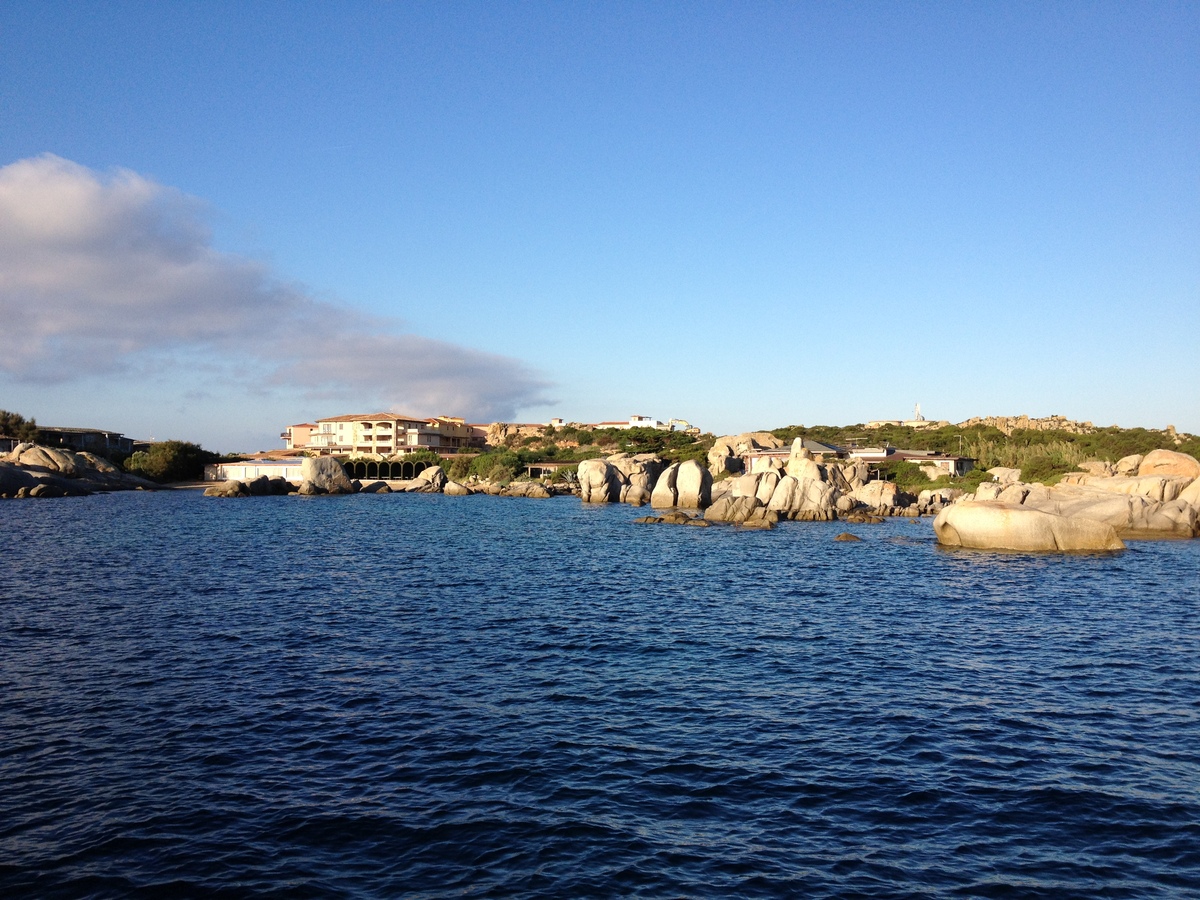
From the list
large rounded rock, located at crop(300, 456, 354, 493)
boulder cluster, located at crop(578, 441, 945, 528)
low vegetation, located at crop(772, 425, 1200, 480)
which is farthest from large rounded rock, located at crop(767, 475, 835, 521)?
large rounded rock, located at crop(300, 456, 354, 493)

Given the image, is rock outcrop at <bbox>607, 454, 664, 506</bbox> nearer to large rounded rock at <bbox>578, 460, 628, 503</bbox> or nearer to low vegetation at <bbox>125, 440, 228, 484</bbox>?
large rounded rock at <bbox>578, 460, 628, 503</bbox>

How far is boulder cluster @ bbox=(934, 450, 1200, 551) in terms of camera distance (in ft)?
151

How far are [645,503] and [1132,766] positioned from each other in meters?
81.1

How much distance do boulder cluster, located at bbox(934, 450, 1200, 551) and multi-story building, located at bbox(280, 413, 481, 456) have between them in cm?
10964

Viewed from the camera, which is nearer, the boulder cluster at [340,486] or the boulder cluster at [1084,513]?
the boulder cluster at [1084,513]

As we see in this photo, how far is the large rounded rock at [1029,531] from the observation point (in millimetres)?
45719

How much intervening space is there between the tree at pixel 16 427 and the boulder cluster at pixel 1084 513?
122242 millimetres

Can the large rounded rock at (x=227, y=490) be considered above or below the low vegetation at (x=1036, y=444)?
below

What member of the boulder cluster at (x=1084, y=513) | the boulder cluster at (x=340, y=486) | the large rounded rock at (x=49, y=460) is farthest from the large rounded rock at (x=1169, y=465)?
the large rounded rock at (x=49, y=460)

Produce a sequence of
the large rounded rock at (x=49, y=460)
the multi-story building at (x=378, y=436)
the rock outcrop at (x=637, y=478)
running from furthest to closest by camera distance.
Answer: the multi-story building at (x=378, y=436) < the large rounded rock at (x=49, y=460) < the rock outcrop at (x=637, y=478)

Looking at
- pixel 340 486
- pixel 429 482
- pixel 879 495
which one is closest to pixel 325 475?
pixel 340 486

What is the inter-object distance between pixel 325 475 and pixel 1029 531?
88895 mm

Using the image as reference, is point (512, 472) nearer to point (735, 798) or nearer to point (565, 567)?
point (565, 567)

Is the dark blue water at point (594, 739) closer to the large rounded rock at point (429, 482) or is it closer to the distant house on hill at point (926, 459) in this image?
the distant house on hill at point (926, 459)
